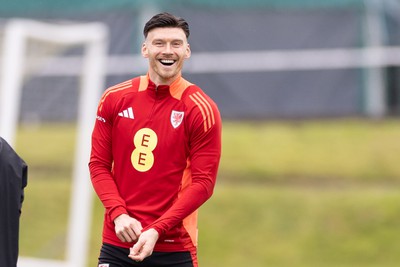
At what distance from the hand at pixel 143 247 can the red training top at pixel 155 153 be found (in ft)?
0.72

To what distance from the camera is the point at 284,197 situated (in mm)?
14672

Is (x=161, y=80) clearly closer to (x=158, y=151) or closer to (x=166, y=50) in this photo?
(x=166, y=50)

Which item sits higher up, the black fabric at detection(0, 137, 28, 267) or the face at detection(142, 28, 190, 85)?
the face at detection(142, 28, 190, 85)

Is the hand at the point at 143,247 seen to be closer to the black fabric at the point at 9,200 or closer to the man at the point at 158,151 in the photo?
the man at the point at 158,151

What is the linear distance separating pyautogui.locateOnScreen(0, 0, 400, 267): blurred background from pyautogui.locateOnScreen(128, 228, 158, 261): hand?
22.0ft

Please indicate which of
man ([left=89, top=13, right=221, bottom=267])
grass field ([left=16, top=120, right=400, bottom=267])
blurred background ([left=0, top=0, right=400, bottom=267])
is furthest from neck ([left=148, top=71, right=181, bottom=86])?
grass field ([left=16, top=120, right=400, bottom=267])

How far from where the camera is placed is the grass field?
13570 mm

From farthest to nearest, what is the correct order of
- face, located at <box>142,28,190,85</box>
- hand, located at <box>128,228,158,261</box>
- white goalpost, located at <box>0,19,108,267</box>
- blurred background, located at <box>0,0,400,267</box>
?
blurred background, located at <box>0,0,400,267</box> → white goalpost, located at <box>0,19,108,267</box> → face, located at <box>142,28,190,85</box> → hand, located at <box>128,228,158,261</box>

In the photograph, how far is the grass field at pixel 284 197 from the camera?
1357 cm

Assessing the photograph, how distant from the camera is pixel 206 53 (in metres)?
17.8

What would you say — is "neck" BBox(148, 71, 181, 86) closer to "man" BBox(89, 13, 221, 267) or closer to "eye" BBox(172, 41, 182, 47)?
"man" BBox(89, 13, 221, 267)

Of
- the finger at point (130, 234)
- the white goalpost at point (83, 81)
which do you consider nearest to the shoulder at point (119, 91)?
the finger at point (130, 234)

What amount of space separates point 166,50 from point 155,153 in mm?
621

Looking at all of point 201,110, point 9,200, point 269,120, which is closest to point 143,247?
point 9,200
